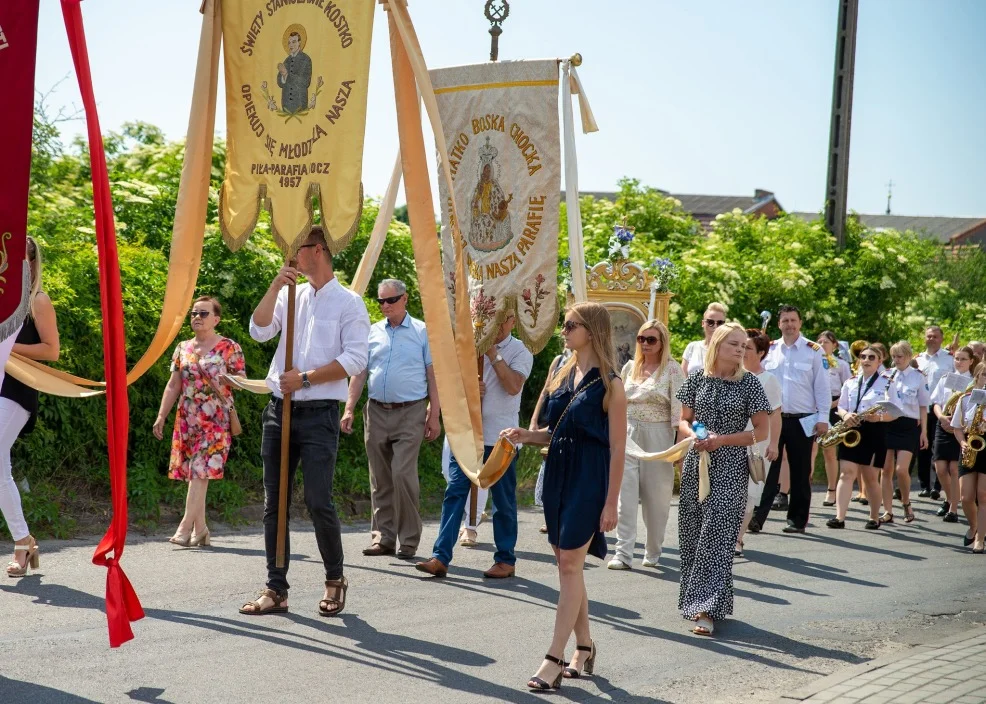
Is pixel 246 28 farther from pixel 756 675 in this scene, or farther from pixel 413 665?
pixel 756 675

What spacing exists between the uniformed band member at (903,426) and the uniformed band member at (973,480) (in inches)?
53.9

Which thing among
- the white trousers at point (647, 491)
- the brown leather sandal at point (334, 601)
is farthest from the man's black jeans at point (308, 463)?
the white trousers at point (647, 491)

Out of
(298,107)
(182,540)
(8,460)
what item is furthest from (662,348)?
(8,460)

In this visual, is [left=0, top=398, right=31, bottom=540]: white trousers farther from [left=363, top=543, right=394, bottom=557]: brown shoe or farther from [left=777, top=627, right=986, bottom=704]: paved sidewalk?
[left=777, top=627, right=986, bottom=704]: paved sidewalk

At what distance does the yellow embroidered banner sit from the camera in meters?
6.62

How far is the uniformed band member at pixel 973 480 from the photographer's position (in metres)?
10.9

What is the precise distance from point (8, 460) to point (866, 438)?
849 cm

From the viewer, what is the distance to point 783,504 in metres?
13.6

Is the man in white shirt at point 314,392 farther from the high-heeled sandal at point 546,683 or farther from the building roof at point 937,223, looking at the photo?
the building roof at point 937,223

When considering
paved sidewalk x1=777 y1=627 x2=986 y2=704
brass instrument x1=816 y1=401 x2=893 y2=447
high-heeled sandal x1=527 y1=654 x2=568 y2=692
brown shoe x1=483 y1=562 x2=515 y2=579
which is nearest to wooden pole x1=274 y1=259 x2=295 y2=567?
high-heeled sandal x1=527 y1=654 x2=568 y2=692

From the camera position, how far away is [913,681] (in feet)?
19.8

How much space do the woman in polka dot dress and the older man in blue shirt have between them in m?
2.37

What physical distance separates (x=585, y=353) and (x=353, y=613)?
2.37 meters

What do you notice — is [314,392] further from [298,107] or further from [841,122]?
[841,122]
